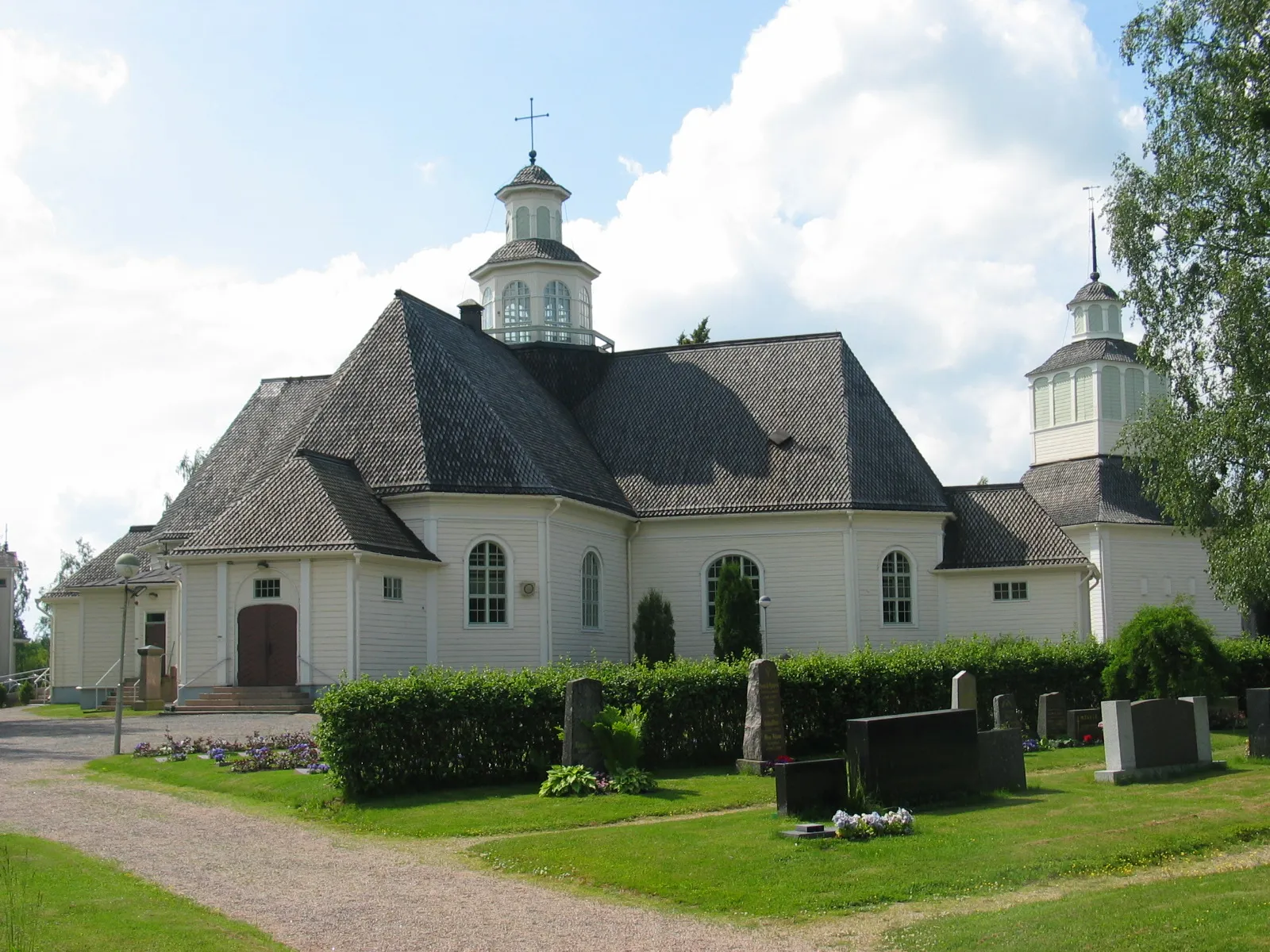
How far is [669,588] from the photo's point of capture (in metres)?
35.2

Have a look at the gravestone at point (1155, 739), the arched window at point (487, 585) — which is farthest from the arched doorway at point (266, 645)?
the gravestone at point (1155, 739)

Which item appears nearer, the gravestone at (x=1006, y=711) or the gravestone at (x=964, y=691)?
the gravestone at (x=964, y=691)

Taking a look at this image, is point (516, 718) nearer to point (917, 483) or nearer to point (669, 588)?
point (669, 588)

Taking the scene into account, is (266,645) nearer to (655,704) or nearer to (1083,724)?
(655,704)

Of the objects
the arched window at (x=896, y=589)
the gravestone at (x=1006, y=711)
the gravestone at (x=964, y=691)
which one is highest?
the arched window at (x=896, y=589)

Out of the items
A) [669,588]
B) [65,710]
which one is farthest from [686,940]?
[65,710]

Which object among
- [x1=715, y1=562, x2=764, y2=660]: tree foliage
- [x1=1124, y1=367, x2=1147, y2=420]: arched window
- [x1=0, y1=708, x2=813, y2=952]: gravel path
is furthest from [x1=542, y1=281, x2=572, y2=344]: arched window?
[x1=0, y1=708, x2=813, y2=952]: gravel path

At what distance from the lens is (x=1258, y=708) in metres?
18.9

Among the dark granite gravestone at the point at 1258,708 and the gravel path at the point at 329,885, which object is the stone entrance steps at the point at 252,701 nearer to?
the gravel path at the point at 329,885

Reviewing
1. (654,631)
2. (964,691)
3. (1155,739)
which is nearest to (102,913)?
(964,691)

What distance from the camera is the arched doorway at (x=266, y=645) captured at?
27422mm

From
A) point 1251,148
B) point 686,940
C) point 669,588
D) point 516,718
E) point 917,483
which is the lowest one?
point 686,940

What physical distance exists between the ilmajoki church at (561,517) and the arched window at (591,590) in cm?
8

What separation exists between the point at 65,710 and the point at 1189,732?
30.4 metres
